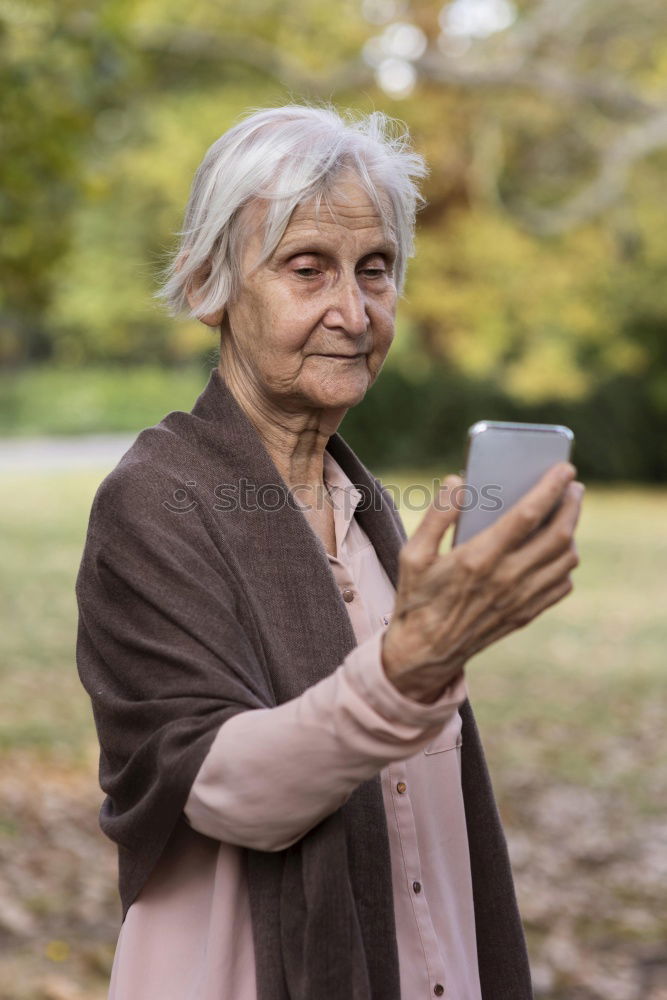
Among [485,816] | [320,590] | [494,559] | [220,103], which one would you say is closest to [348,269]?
[320,590]

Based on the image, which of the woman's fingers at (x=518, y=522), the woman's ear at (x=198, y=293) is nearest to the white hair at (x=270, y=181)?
the woman's ear at (x=198, y=293)

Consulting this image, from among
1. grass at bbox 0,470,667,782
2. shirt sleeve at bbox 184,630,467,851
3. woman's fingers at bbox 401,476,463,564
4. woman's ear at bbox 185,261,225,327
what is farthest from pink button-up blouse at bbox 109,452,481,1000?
grass at bbox 0,470,667,782

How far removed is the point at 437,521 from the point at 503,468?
119mm

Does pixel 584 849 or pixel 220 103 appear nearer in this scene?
pixel 584 849

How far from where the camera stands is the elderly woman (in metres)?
1.47

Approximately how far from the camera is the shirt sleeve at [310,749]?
147 centimetres

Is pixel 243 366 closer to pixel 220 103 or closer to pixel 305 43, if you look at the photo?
pixel 305 43

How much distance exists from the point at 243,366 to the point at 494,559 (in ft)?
2.55

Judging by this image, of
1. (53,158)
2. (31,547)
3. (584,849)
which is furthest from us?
(31,547)

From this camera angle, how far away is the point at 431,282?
21.2m

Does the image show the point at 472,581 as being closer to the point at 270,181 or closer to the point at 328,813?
the point at 328,813

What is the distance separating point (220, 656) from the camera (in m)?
1.66

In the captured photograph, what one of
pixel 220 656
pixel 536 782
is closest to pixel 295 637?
pixel 220 656

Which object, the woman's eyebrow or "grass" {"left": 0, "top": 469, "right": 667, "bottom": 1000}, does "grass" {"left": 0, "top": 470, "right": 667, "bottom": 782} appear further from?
the woman's eyebrow
